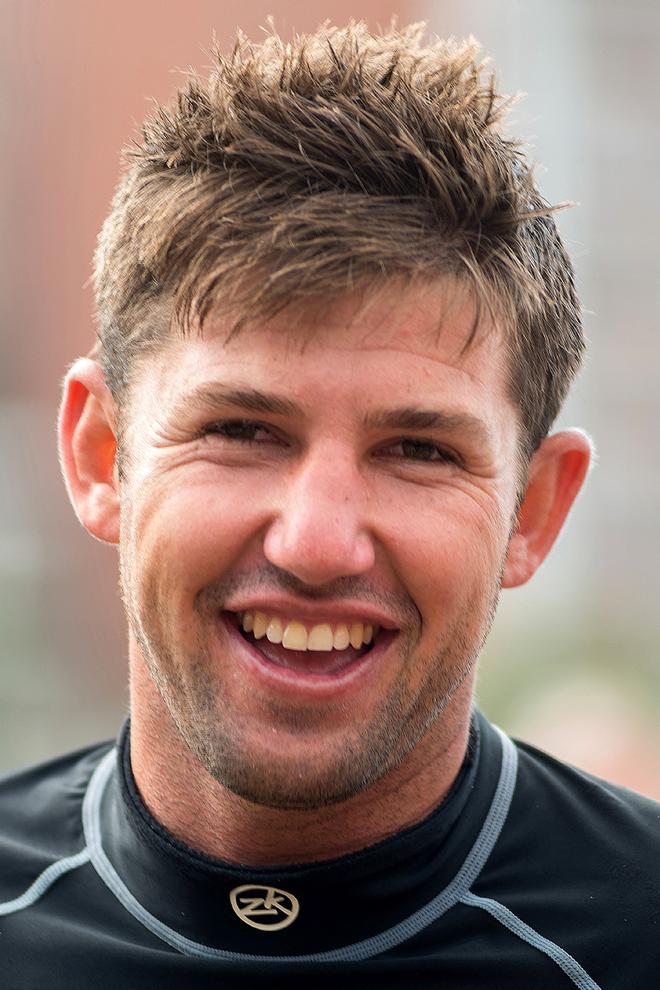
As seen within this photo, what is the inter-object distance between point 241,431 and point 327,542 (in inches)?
11.4

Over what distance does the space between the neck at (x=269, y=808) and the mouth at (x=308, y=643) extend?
273mm

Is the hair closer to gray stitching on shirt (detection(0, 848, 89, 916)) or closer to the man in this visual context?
the man

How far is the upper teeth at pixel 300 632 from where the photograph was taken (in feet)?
7.35

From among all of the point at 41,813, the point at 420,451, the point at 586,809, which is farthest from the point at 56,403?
the point at 420,451

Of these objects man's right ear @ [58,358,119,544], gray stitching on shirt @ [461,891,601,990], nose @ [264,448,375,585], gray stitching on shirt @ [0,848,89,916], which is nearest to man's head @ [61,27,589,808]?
nose @ [264,448,375,585]

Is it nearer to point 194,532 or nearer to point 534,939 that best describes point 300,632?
point 194,532

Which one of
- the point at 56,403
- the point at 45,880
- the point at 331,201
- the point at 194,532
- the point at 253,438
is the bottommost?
the point at 45,880

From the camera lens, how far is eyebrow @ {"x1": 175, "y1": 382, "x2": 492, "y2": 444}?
2.22 meters

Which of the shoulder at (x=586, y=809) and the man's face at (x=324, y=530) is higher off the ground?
the man's face at (x=324, y=530)

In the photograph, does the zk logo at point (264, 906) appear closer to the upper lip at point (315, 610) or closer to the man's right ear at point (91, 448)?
the upper lip at point (315, 610)

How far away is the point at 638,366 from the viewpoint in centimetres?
1263

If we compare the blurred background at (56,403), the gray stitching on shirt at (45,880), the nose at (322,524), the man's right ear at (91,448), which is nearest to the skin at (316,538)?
the nose at (322,524)

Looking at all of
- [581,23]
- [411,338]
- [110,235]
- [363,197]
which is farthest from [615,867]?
[581,23]

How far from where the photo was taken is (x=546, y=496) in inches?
106
